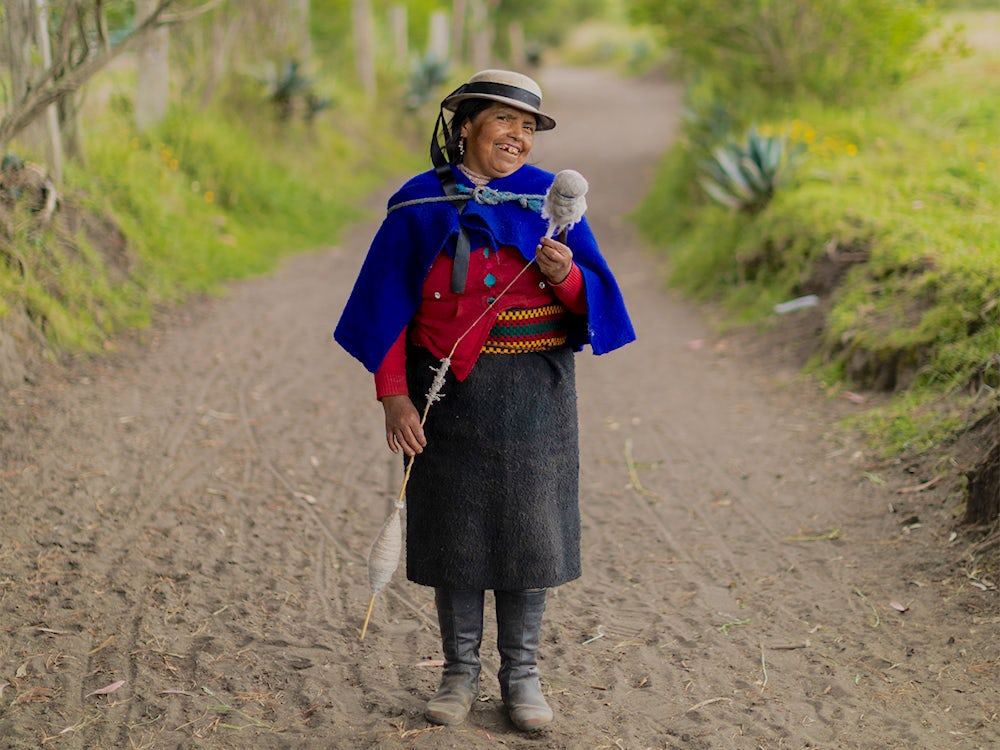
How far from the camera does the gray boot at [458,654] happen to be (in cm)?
337

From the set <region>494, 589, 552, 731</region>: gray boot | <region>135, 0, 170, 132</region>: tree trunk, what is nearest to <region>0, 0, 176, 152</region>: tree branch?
<region>135, 0, 170, 132</region>: tree trunk

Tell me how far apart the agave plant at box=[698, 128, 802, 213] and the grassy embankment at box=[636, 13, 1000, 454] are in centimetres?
13

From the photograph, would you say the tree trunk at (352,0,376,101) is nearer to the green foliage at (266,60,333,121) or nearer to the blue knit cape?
the green foliage at (266,60,333,121)

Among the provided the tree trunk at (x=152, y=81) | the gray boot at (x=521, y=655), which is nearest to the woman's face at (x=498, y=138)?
the gray boot at (x=521, y=655)

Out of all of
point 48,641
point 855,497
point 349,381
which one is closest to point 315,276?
point 349,381

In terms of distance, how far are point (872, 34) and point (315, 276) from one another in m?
5.98

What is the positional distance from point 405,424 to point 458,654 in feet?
2.40

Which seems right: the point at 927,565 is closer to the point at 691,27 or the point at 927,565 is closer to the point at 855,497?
the point at 855,497

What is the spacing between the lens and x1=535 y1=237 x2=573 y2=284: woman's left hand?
302 cm

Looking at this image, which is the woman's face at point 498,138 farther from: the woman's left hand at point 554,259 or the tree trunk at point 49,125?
the tree trunk at point 49,125

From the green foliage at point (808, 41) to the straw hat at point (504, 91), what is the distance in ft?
30.6

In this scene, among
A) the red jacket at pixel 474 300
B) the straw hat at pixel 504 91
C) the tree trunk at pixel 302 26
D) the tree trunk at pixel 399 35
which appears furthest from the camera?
the tree trunk at pixel 399 35

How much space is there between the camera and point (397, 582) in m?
4.57

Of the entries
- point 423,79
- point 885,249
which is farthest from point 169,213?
point 423,79
